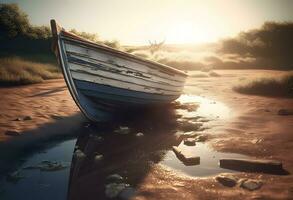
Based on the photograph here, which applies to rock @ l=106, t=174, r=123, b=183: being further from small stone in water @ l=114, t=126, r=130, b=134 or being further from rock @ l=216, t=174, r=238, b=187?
small stone in water @ l=114, t=126, r=130, b=134

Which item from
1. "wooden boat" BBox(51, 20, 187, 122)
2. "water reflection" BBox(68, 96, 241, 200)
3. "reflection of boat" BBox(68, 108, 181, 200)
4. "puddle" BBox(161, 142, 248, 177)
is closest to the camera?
"reflection of boat" BBox(68, 108, 181, 200)

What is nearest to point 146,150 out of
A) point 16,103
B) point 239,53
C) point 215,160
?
point 215,160

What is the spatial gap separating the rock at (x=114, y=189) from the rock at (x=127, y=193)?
0.04m

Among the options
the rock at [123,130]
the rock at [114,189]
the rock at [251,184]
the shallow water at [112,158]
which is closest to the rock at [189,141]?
the shallow water at [112,158]

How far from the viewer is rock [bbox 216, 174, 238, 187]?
400 centimetres

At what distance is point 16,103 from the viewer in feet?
30.7

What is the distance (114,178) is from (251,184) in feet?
6.04

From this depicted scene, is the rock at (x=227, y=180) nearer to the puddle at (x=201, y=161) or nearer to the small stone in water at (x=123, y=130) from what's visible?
the puddle at (x=201, y=161)

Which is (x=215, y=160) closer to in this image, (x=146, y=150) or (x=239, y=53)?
(x=146, y=150)

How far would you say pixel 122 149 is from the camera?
5.68 metres

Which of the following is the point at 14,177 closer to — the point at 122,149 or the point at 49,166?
the point at 49,166

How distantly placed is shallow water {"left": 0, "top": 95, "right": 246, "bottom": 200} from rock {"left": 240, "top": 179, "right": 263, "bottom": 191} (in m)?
0.55

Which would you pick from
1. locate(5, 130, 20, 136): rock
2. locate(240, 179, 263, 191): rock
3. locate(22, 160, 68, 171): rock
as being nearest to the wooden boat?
locate(5, 130, 20, 136): rock

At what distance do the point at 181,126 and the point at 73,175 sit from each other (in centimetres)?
346
